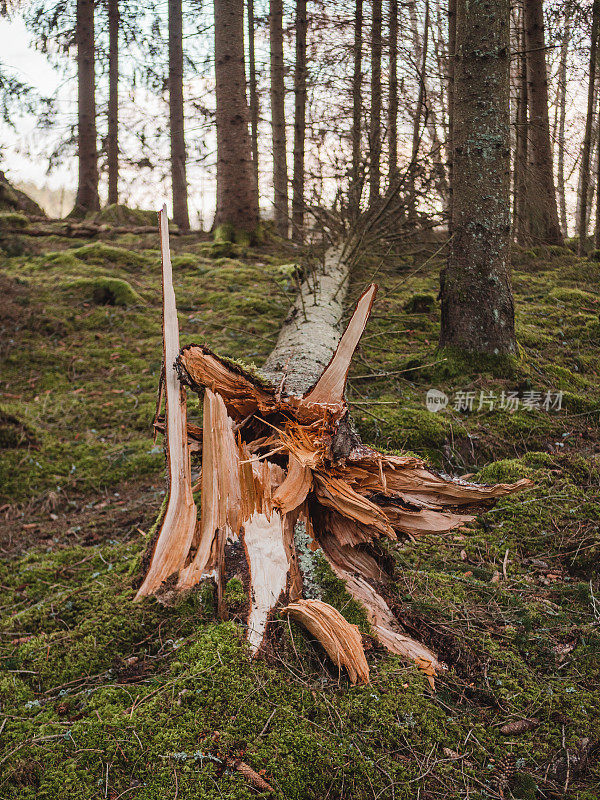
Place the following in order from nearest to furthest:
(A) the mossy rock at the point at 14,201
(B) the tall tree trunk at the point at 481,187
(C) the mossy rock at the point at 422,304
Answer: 1. (B) the tall tree trunk at the point at 481,187
2. (C) the mossy rock at the point at 422,304
3. (A) the mossy rock at the point at 14,201

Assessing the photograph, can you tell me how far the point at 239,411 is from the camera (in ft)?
9.49

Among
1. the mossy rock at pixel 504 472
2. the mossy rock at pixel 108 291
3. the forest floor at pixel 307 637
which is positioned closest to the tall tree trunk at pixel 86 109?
the mossy rock at pixel 108 291

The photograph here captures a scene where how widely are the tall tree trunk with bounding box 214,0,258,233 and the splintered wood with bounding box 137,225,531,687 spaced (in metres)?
8.39

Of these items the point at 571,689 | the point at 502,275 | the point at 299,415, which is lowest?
the point at 571,689

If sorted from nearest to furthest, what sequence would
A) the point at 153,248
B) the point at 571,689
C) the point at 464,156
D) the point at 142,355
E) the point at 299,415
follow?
the point at 571,689
the point at 299,415
the point at 464,156
the point at 142,355
the point at 153,248

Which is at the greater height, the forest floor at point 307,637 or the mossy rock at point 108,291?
the mossy rock at point 108,291

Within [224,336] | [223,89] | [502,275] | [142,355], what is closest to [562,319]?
[502,275]

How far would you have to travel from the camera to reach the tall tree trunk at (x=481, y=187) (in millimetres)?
4836

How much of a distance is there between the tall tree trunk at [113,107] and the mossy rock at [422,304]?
11556 mm

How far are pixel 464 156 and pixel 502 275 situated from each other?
1.17 metres

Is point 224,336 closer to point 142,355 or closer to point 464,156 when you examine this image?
point 142,355

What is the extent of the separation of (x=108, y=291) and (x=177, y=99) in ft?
25.6

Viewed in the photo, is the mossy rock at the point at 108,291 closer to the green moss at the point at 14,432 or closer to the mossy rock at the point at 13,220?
the green moss at the point at 14,432

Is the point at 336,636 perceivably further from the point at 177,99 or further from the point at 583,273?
the point at 177,99
